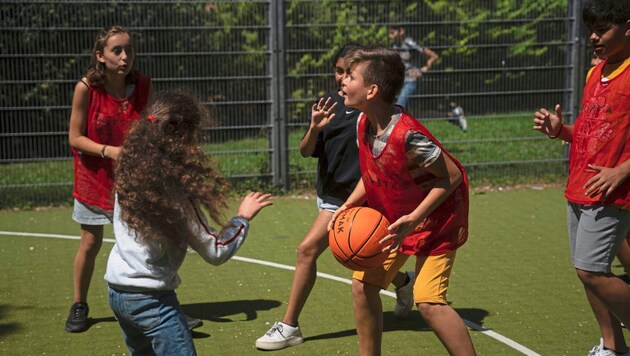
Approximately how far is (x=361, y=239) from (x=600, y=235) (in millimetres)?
1286

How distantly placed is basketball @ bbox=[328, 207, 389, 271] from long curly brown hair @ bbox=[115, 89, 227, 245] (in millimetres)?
770

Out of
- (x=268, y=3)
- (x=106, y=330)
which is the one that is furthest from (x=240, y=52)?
(x=106, y=330)

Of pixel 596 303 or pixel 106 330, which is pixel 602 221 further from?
pixel 106 330

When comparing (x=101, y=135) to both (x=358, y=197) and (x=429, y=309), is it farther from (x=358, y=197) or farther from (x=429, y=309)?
(x=429, y=309)

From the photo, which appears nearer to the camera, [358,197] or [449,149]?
[358,197]

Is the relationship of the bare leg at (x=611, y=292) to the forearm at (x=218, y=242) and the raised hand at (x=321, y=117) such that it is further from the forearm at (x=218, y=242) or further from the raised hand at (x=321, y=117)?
the forearm at (x=218, y=242)

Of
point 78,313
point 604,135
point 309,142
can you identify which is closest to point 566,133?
point 604,135

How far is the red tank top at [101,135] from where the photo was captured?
591cm

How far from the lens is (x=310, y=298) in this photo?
668 cm

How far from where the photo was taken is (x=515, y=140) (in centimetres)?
1234

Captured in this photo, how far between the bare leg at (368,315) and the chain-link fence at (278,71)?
6744mm

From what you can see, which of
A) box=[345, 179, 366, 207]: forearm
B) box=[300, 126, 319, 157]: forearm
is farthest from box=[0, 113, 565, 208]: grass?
box=[345, 179, 366, 207]: forearm

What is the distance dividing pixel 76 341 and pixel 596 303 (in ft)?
10.7

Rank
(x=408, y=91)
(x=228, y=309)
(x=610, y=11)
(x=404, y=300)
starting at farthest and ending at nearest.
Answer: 1. (x=408, y=91)
2. (x=228, y=309)
3. (x=404, y=300)
4. (x=610, y=11)
